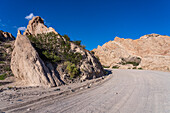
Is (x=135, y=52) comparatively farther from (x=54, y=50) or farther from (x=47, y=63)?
(x=47, y=63)

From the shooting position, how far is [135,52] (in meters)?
38.1

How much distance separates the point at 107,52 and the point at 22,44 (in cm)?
4206

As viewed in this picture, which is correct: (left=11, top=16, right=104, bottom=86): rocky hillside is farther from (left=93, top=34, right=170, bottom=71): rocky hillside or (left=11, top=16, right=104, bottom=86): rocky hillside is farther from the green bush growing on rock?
(left=93, top=34, right=170, bottom=71): rocky hillside

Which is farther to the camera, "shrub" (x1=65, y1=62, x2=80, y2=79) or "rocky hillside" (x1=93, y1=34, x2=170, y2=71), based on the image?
"rocky hillside" (x1=93, y1=34, x2=170, y2=71)

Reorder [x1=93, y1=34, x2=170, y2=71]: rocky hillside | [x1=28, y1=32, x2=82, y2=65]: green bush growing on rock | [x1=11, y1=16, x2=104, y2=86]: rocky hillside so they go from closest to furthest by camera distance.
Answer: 1. [x1=11, y1=16, x2=104, y2=86]: rocky hillside
2. [x1=28, y1=32, x2=82, y2=65]: green bush growing on rock
3. [x1=93, y1=34, x2=170, y2=71]: rocky hillside

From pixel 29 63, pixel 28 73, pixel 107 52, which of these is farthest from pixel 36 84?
pixel 107 52

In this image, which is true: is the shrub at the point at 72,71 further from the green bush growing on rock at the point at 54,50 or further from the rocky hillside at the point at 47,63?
the green bush growing on rock at the point at 54,50

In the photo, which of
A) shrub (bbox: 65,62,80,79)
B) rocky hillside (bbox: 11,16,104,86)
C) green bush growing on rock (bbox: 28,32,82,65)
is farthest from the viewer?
green bush growing on rock (bbox: 28,32,82,65)

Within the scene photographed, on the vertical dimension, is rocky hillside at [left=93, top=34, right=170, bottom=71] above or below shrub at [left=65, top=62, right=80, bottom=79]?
above

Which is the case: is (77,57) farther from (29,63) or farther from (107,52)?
(107,52)

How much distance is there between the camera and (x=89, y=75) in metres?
10.1

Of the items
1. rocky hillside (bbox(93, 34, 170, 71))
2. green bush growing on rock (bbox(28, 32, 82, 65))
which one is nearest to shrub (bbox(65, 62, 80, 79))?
green bush growing on rock (bbox(28, 32, 82, 65))

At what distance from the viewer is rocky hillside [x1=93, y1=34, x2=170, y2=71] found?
89.7ft

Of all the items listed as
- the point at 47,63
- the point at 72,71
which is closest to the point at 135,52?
the point at 72,71
